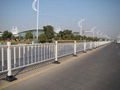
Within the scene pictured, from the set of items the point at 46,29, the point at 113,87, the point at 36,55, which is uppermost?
the point at 46,29

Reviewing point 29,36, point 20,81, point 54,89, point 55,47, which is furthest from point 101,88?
point 29,36

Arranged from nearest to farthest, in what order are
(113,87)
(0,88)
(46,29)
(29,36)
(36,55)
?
1. (0,88)
2. (113,87)
3. (36,55)
4. (46,29)
5. (29,36)

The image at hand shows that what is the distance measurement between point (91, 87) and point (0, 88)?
2.91 m

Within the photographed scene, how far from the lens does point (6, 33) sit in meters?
76.6

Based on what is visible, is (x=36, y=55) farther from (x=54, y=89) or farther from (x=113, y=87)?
(x=113, y=87)

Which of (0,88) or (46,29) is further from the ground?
(46,29)

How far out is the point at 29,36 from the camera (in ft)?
285

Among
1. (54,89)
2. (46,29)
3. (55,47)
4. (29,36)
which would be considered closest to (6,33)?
(29,36)

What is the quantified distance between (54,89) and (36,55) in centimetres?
381

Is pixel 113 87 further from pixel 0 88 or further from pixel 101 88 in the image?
pixel 0 88

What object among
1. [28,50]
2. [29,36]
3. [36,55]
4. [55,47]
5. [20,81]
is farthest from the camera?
[29,36]

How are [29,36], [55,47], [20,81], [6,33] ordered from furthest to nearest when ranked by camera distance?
1. [29,36]
2. [6,33]
3. [55,47]
4. [20,81]

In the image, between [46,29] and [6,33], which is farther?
[6,33]

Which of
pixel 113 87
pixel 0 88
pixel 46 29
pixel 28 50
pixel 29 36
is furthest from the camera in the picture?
pixel 29 36
